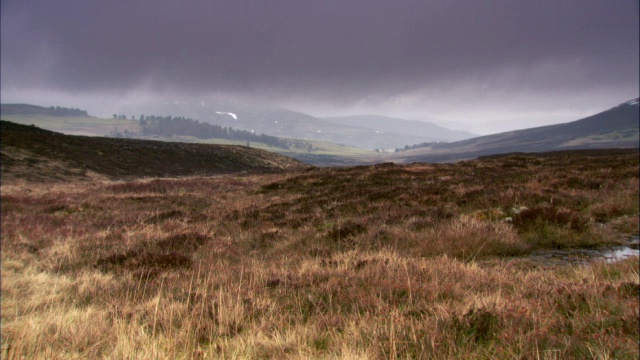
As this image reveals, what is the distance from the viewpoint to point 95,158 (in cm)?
4334

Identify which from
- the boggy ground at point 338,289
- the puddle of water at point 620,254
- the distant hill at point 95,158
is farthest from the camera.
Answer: the distant hill at point 95,158

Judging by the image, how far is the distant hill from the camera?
3422 centimetres

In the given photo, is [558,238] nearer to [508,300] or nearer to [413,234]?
[413,234]

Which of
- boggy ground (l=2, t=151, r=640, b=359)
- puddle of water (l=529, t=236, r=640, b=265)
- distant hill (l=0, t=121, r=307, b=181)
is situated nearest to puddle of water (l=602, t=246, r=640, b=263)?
puddle of water (l=529, t=236, r=640, b=265)

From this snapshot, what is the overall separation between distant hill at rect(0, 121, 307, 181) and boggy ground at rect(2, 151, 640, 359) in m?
30.5

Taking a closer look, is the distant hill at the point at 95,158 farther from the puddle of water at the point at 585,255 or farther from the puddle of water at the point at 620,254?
the puddle of water at the point at 620,254

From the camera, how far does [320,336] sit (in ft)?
9.30

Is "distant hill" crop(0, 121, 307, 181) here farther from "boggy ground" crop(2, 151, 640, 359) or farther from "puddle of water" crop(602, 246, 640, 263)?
"puddle of water" crop(602, 246, 640, 263)

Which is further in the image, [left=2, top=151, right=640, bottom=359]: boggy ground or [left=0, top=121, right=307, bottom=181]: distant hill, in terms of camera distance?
[left=0, top=121, right=307, bottom=181]: distant hill

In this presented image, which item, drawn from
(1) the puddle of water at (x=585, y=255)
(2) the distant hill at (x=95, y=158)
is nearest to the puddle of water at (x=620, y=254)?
(1) the puddle of water at (x=585, y=255)

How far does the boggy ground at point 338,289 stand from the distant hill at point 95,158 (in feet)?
100

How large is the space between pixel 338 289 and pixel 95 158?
1982 inches

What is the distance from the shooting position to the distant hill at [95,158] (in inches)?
1347

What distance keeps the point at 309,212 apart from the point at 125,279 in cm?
745
